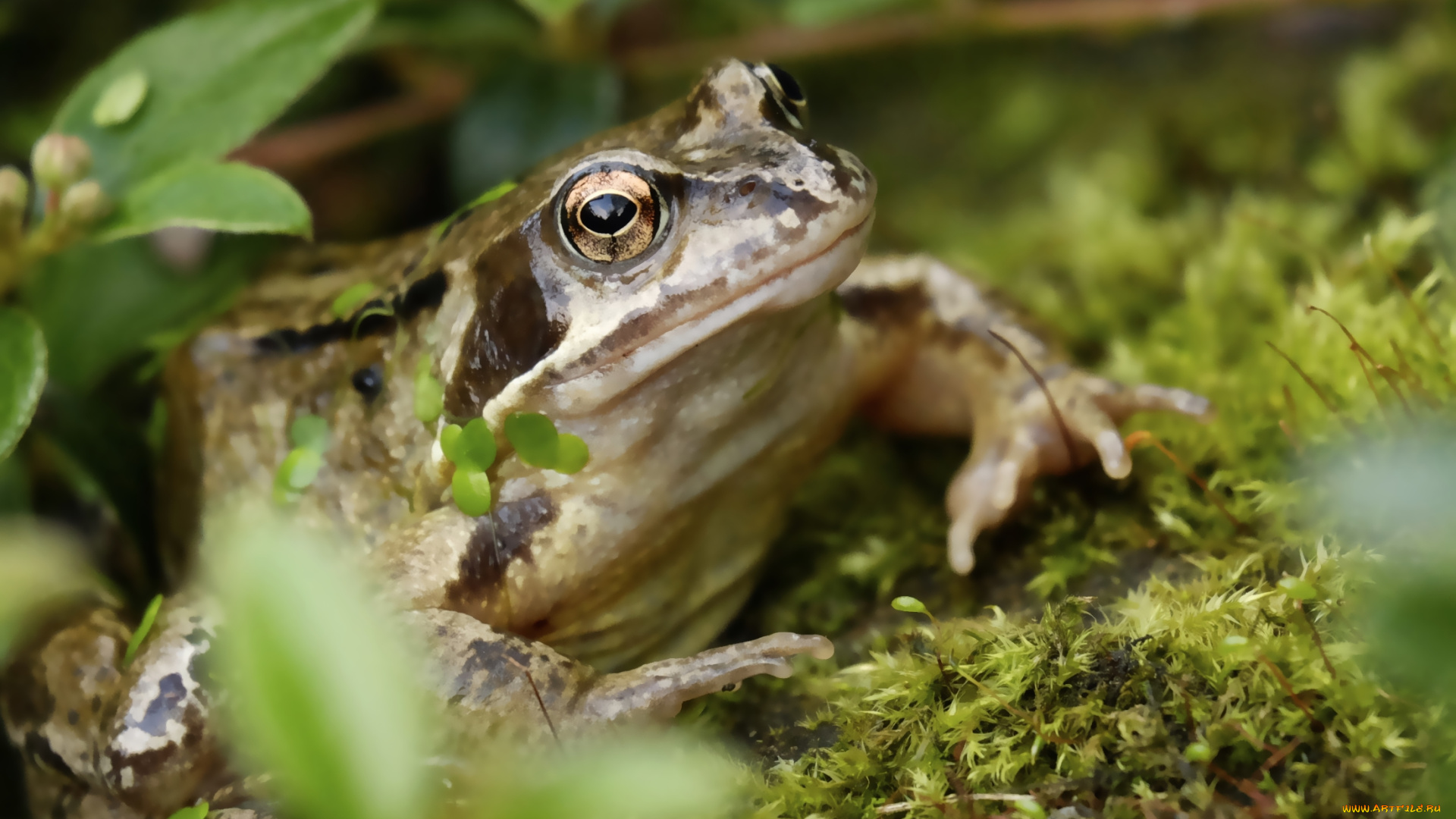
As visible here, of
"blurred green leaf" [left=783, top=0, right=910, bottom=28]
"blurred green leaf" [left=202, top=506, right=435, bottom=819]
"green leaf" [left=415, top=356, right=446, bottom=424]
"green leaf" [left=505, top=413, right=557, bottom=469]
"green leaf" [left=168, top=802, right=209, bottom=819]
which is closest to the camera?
"blurred green leaf" [left=202, top=506, right=435, bottom=819]

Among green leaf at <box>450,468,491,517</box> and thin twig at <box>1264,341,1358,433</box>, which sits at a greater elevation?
green leaf at <box>450,468,491,517</box>

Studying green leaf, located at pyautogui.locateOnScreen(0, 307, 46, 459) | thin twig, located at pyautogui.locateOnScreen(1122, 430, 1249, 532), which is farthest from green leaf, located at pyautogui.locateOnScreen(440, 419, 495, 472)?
thin twig, located at pyautogui.locateOnScreen(1122, 430, 1249, 532)

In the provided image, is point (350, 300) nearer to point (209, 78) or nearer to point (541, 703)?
point (209, 78)

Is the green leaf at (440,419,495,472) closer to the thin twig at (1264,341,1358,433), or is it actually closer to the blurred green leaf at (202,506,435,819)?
the blurred green leaf at (202,506,435,819)

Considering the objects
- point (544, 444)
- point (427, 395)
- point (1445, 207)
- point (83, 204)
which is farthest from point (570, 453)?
point (1445, 207)

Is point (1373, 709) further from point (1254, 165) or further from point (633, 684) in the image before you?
point (1254, 165)

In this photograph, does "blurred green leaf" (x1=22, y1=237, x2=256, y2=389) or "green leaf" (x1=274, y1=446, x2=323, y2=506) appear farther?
"blurred green leaf" (x1=22, y1=237, x2=256, y2=389)

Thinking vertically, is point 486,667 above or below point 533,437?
below

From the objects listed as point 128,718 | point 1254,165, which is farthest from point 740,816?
point 1254,165
